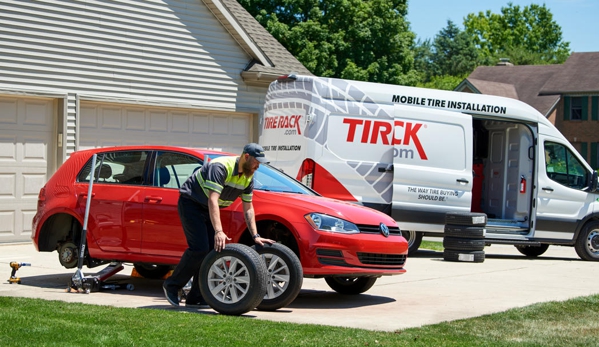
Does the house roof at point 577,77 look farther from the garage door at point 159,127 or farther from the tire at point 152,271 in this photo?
the tire at point 152,271

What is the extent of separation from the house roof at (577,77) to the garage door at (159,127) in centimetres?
3472

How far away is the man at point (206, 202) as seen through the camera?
28.7 feet

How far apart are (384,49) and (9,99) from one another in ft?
82.3

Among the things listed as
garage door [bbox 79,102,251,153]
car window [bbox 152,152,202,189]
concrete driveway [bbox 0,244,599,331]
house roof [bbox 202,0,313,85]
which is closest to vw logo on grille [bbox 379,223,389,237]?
concrete driveway [bbox 0,244,599,331]

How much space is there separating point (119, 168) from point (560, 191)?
8767 mm

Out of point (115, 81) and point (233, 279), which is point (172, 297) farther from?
point (115, 81)

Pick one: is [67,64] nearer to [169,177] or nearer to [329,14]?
[169,177]

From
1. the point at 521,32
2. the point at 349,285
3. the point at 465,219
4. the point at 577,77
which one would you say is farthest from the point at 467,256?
the point at 521,32

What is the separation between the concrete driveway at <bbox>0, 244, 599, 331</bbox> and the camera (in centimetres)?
901

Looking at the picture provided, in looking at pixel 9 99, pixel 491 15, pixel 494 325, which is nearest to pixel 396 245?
pixel 494 325

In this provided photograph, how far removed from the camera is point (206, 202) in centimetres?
895

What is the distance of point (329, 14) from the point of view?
3762 cm

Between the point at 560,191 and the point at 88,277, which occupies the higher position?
the point at 560,191

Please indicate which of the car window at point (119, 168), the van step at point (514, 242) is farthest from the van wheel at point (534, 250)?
the car window at point (119, 168)
